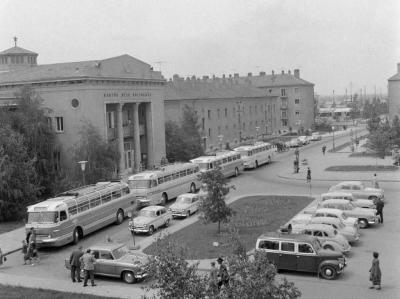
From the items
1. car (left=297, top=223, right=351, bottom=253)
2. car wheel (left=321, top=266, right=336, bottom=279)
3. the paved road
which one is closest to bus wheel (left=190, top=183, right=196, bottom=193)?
the paved road

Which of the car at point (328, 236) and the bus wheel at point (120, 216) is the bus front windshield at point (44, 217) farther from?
the car at point (328, 236)

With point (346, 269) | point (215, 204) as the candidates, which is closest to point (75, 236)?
point (215, 204)

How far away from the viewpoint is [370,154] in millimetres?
63750

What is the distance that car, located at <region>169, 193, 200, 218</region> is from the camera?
33.8 m

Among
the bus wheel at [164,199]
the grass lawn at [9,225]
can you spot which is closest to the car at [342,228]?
the bus wheel at [164,199]

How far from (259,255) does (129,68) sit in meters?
41.3

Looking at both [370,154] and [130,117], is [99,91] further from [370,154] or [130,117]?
[370,154]

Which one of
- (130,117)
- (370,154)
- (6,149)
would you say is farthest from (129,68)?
(370,154)

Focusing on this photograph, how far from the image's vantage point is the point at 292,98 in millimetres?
115812

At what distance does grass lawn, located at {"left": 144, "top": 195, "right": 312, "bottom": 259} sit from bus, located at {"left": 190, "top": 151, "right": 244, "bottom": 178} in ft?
26.4

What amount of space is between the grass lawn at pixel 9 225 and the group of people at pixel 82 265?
1197 cm

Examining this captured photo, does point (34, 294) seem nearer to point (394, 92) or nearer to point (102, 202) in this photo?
point (102, 202)

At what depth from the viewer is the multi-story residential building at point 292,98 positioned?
4528 inches

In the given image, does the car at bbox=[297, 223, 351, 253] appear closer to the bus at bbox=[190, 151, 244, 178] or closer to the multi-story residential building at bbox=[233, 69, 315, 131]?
the bus at bbox=[190, 151, 244, 178]
